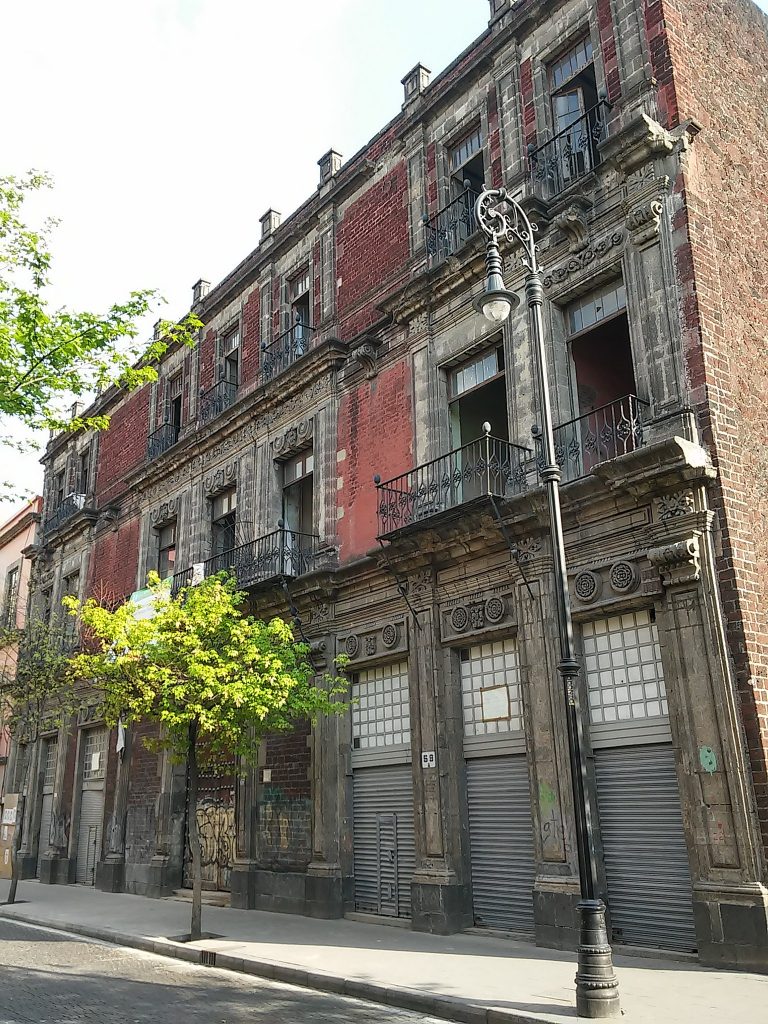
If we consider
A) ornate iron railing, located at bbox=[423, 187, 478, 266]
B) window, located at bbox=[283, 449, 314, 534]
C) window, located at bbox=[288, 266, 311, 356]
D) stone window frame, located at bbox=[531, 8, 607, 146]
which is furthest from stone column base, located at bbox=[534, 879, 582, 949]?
window, located at bbox=[288, 266, 311, 356]

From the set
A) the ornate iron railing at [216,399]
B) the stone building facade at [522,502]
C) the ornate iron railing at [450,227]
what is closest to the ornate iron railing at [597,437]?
the stone building facade at [522,502]

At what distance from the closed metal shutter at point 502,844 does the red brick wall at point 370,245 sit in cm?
913

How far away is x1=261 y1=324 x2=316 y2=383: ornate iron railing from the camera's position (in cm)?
1916

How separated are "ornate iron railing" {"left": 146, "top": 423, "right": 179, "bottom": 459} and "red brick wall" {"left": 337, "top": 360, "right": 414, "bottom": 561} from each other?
8.46 m

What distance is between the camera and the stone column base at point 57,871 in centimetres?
2369

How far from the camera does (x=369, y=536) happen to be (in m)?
15.9

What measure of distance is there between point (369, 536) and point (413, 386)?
9.43ft

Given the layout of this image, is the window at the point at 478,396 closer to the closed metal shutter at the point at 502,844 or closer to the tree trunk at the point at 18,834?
the closed metal shutter at the point at 502,844

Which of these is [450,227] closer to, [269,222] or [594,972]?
[269,222]

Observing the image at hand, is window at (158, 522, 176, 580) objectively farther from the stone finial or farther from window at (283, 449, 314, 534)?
the stone finial

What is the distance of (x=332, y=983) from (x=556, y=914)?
3.15 meters

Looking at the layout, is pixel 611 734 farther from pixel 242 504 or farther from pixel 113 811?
pixel 113 811

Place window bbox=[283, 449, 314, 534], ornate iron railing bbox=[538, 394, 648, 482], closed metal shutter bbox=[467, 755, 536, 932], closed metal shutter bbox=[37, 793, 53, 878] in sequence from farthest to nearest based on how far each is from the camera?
closed metal shutter bbox=[37, 793, 53, 878] → window bbox=[283, 449, 314, 534] → closed metal shutter bbox=[467, 755, 536, 932] → ornate iron railing bbox=[538, 394, 648, 482]

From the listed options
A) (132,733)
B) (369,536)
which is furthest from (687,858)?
(132,733)
